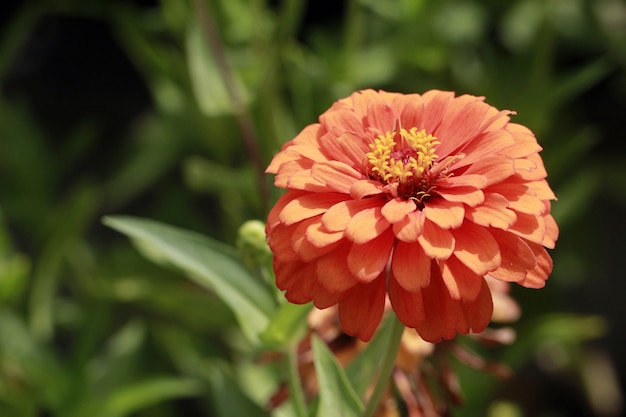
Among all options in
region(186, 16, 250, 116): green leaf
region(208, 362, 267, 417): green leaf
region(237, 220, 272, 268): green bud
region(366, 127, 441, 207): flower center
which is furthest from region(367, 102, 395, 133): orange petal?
region(186, 16, 250, 116): green leaf

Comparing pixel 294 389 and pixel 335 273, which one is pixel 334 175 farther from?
pixel 294 389

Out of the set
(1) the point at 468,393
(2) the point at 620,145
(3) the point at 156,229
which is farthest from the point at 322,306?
(2) the point at 620,145

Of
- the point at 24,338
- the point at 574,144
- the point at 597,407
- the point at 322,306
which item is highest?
the point at 322,306

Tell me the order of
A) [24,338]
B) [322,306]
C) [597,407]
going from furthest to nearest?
[597,407]
[24,338]
[322,306]

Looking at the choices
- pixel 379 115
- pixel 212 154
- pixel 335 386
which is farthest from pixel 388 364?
pixel 212 154

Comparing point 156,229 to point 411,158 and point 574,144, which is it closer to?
point 411,158

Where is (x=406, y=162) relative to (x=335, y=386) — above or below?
above
